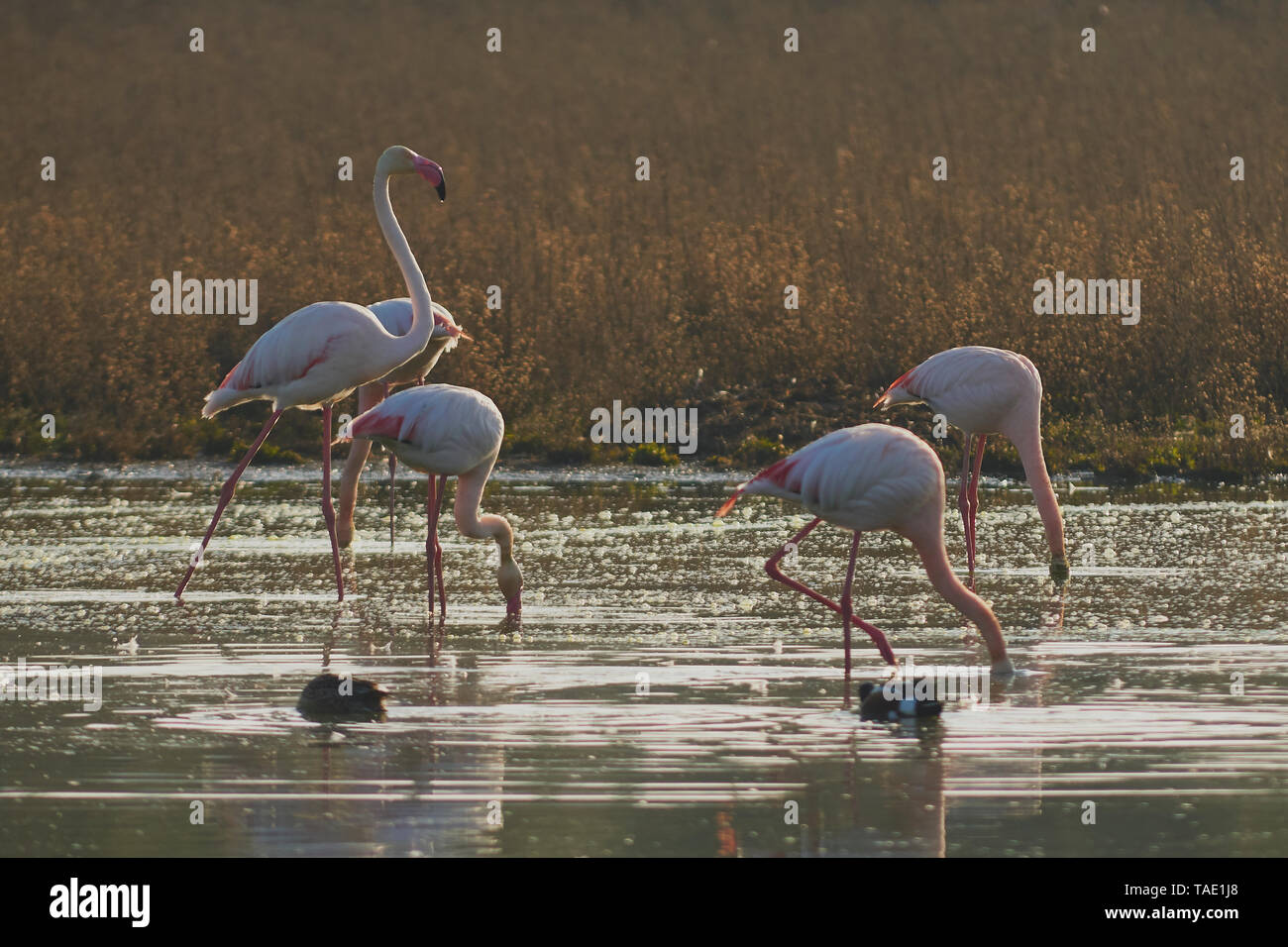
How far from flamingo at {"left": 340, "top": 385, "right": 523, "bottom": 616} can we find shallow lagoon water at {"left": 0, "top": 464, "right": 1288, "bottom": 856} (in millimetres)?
419

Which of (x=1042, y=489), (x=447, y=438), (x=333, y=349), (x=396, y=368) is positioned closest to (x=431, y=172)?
(x=333, y=349)

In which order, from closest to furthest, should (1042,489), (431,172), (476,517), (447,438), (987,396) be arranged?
(447,438), (476,517), (431,172), (1042,489), (987,396)

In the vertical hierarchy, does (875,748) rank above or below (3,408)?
below

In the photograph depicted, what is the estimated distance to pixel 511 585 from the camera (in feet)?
31.1

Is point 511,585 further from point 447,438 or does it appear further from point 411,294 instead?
point 411,294

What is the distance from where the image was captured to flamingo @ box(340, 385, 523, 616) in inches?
382

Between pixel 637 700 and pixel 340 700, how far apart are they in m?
1.08

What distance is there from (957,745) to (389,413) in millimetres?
3992

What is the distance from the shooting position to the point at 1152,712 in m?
7.21

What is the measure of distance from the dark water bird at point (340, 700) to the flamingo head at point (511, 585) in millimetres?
2184

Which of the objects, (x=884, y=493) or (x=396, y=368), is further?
(x=396, y=368)

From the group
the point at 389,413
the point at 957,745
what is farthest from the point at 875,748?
the point at 389,413

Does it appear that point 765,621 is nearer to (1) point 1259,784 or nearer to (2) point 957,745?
(2) point 957,745

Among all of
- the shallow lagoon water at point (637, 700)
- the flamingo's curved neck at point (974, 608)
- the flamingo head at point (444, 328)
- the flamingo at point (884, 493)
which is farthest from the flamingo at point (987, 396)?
the flamingo's curved neck at point (974, 608)
